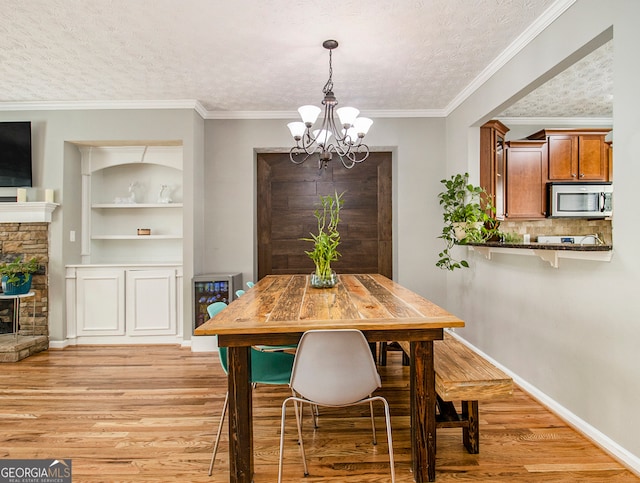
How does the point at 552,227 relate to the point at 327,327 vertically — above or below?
above

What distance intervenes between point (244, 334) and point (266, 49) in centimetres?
231

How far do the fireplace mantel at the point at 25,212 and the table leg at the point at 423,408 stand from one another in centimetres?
406

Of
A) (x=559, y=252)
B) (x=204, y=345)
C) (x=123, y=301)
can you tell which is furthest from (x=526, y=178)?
(x=123, y=301)

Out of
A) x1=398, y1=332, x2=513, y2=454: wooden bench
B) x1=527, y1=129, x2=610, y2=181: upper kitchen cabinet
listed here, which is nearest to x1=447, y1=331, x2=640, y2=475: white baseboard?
x1=398, y1=332, x2=513, y2=454: wooden bench

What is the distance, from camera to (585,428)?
7.23 feet

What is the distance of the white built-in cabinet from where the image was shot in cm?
414

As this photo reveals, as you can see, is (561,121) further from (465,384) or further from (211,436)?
(211,436)

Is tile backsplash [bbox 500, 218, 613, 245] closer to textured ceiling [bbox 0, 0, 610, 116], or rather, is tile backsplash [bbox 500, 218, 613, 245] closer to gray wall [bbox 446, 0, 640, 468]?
textured ceiling [bbox 0, 0, 610, 116]

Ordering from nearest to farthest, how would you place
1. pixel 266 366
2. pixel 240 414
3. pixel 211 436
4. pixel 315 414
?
pixel 240 414
pixel 266 366
pixel 211 436
pixel 315 414

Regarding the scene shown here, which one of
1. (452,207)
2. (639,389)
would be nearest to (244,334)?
(639,389)

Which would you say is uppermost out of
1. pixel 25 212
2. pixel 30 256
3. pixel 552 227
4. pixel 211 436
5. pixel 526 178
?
pixel 526 178

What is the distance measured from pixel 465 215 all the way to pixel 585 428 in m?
2.00

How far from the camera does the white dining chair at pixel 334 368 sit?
61.0 inches

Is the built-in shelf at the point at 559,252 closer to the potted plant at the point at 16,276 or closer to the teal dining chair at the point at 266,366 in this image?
the teal dining chair at the point at 266,366
